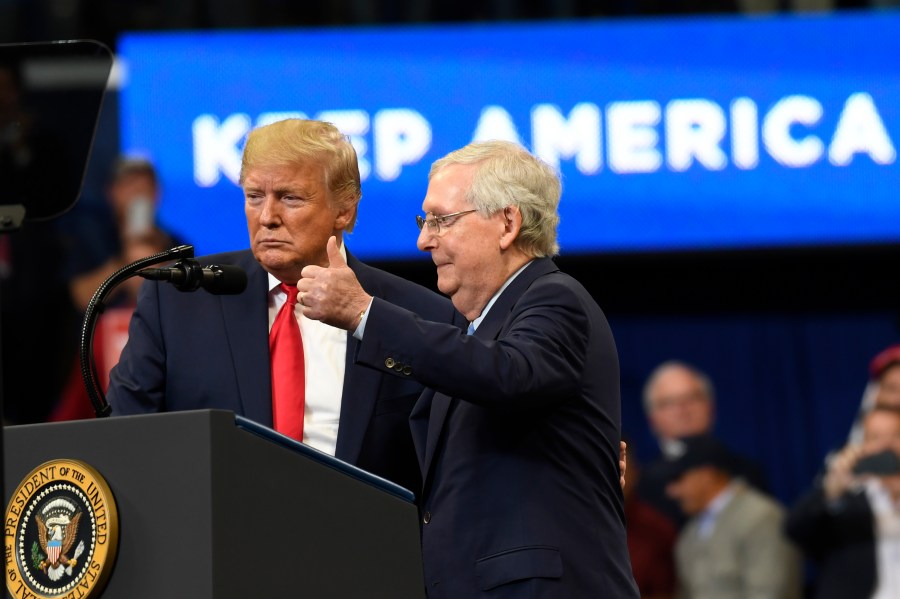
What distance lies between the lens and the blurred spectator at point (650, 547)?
489 cm

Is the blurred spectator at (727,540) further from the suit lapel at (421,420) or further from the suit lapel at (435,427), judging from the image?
the suit lapel at (435,427)

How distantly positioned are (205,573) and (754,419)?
4.48 metres

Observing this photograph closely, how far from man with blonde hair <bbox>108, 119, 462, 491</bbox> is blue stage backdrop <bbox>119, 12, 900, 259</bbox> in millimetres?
2919

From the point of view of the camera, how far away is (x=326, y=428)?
2279mm

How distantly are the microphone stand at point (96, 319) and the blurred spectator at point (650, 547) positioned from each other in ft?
10.5

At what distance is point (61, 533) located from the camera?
1602 millimetres

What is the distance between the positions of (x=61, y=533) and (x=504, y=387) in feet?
1.87

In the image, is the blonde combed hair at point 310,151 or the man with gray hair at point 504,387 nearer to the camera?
the man with gray hair at point 504,387

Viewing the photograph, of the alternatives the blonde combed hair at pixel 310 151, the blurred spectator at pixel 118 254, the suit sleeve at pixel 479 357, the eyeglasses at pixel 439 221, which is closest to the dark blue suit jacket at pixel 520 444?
the suit sleeve at pixel 479 357

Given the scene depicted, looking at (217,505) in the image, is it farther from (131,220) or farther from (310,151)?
(131,220)

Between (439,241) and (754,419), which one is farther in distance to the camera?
(754,419)

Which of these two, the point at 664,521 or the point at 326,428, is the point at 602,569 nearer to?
the point at 326,428

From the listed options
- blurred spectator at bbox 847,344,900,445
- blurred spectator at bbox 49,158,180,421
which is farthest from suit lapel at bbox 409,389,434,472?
blurred spectator at bbox 49,158,180,421

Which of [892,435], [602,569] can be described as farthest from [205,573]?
[892,435]
